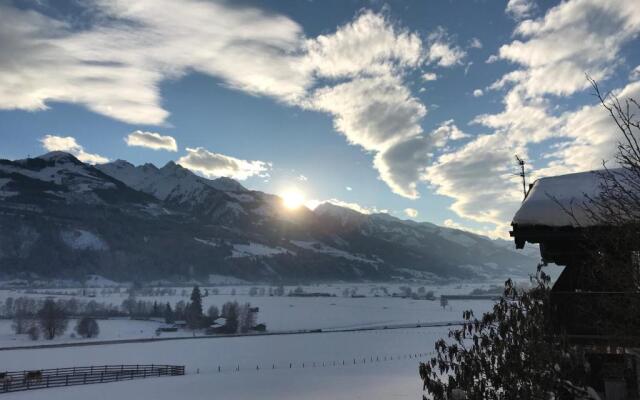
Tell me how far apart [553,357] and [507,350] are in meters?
1.84

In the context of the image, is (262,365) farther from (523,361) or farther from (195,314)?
(195,314)

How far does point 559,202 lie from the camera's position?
1166cm

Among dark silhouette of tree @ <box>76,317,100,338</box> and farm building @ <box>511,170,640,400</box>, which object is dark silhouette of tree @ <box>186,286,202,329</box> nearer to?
dark silhouette of tree @ <box>76,317,100,338</box>

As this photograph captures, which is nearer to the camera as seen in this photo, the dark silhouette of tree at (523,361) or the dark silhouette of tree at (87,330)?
the dark silhouette of tree at (523,361)

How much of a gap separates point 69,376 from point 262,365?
2606 centimetres

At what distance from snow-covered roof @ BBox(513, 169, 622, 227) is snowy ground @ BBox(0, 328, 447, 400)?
29281mm

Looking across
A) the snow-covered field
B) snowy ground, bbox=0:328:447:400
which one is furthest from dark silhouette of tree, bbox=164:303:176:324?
snowy ground, bbox=0:328:447:400

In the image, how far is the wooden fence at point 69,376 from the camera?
46441 mm

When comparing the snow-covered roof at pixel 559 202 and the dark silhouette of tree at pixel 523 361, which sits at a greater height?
the snow-covered roof at pixel 559 202

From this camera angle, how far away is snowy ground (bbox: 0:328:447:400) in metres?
42.2

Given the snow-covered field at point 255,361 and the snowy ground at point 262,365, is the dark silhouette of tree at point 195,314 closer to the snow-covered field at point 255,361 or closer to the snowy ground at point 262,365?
the snow-covered field at point 255,361

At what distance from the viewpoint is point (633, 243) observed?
7.92 m

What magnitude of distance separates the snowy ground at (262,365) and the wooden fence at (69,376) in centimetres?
266

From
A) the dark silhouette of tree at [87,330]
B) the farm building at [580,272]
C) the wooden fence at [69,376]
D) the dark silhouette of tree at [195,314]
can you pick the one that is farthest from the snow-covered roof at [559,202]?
the dark silhouette of tree at [195,314]
